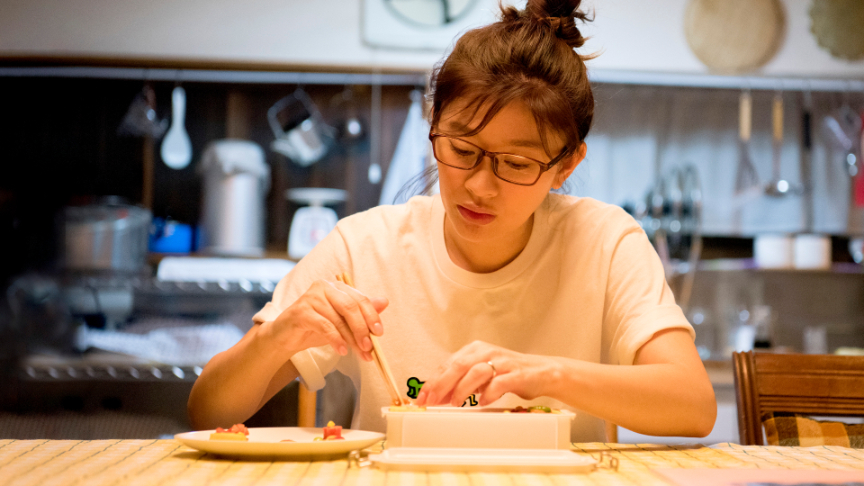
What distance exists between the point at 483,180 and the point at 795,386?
622 millimetres

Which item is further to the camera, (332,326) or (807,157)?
(807,157)

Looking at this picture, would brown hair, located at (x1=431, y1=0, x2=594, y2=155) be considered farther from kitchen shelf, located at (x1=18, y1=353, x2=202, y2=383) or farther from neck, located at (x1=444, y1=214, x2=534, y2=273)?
kitchen shelf, located at (x1=18, y1=353, x2=202, y2=383)

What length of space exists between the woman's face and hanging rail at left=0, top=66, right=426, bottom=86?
6.18 feet

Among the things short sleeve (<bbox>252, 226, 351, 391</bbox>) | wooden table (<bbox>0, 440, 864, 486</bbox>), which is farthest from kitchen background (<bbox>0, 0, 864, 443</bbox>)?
wooden table (<bbox>0, 440, 864, 486</bbox>)

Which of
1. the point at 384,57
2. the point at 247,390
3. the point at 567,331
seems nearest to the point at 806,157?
the point at 384,57

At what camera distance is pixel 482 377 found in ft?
2.59

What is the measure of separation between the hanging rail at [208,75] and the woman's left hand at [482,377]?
7.30 ft

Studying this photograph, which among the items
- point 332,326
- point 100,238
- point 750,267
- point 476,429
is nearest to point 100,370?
point 100,238

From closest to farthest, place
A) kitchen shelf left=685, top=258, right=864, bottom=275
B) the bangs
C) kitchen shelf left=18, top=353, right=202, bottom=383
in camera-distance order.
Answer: the bangs, kitchen shelf left=18, top=353, right=202, bottom=383, kitchen shelf left=685, top=258, right=864, bottom=275

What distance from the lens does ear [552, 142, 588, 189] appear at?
116cm

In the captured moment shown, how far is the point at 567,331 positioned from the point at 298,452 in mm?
600

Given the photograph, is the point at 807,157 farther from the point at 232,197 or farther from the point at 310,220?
the point at 232,197

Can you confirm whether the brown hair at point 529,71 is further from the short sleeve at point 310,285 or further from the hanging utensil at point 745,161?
the hanging utensil at point 745,161

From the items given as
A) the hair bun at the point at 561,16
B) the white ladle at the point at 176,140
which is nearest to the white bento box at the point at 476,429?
the hair bun at the point at 561,16
